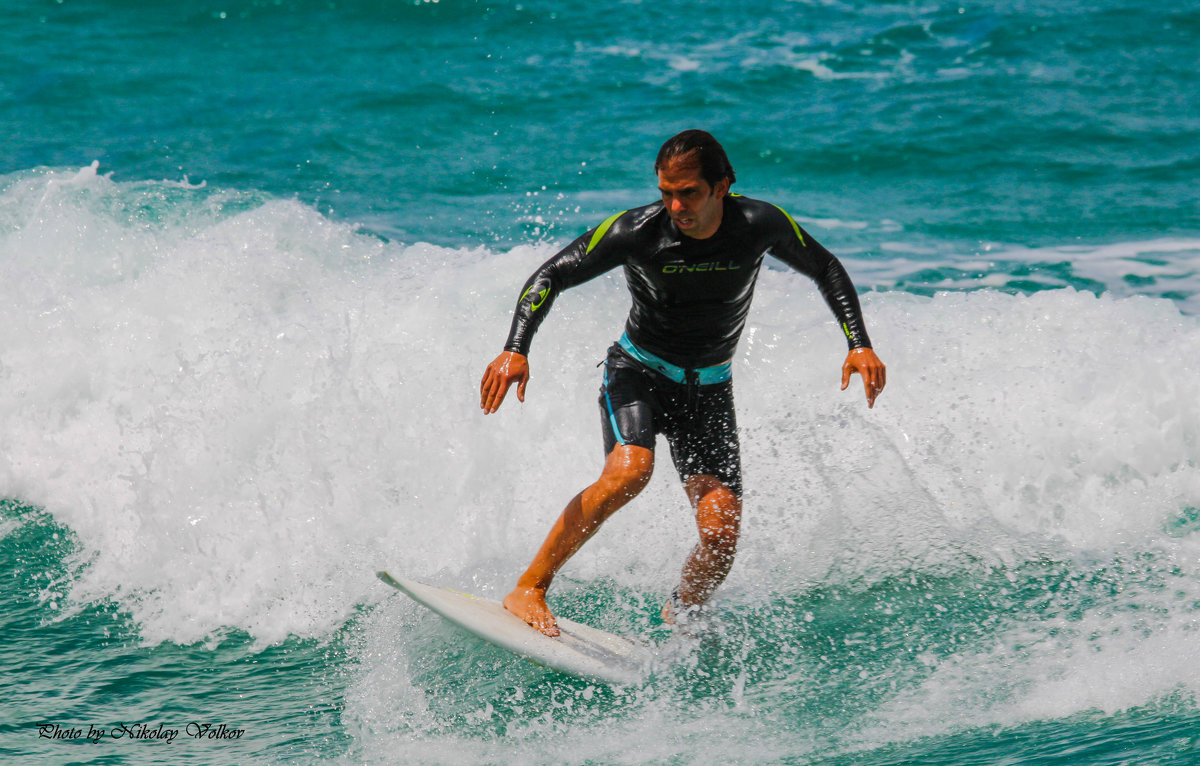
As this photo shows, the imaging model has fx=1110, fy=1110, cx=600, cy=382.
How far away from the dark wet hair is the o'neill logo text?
36 cm

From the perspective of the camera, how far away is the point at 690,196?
3.77 m

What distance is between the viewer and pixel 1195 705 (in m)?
3.63

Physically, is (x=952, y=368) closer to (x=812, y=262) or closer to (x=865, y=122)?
(x=812, y=262)

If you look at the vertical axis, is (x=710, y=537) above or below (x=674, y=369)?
below

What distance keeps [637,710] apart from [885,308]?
394 centimetres

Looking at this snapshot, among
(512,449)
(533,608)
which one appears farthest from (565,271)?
(512,449)

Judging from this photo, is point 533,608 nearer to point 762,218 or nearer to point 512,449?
point 762,218

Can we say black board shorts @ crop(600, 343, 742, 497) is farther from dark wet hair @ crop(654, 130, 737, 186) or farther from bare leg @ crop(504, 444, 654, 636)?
dark wet hair @ crop(654, 130, 737, 186)

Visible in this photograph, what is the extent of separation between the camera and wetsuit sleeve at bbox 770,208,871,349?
4.17m

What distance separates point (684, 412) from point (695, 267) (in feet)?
2.08

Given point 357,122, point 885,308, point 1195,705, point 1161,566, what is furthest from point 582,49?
point 1195,705

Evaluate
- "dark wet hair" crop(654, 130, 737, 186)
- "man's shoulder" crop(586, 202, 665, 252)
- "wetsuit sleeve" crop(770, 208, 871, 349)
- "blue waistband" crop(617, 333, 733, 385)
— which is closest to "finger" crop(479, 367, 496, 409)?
"man's shoulder" crop(586, 202, 665, 252)

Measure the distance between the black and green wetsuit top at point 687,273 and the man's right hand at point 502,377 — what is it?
0.24ft

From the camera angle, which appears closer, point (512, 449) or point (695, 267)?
point (695, 267)
